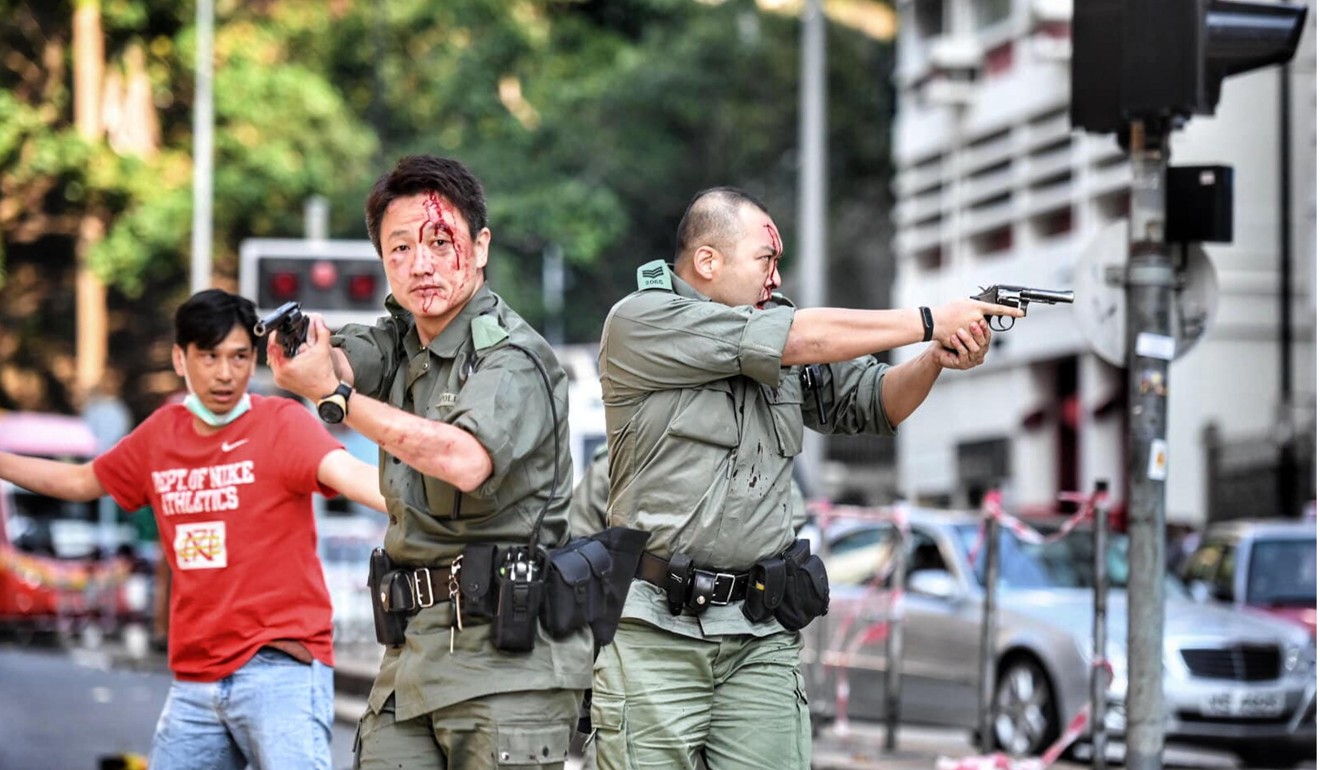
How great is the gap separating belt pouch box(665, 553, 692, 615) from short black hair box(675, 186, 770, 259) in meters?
0.77

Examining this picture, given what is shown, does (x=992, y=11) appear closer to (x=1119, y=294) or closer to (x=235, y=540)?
(x=1119, y=294)

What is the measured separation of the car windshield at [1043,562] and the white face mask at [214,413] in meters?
7.96

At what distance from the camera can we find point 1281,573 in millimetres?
14773

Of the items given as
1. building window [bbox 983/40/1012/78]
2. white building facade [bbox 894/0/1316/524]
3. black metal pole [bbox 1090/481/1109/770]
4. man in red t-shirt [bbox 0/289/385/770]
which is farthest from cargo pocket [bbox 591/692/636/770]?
building window [bbox 983/40/1012/78]

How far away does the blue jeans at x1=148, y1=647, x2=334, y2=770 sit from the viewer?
19.0 feet

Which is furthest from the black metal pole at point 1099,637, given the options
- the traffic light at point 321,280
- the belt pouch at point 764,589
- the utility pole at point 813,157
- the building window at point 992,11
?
the building window at point 992,11

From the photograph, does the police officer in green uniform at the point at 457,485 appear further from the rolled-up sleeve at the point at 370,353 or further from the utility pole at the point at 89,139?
the utility pole at the point at 89,139

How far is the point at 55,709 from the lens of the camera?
1557 cm

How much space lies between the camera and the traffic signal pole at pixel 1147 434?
878 cm

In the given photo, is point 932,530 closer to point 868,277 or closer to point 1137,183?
point 1137,183

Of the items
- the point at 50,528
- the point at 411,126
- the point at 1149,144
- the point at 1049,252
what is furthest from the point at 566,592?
the point at 411,126

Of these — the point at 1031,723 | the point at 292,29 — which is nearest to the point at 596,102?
the point at 292,29

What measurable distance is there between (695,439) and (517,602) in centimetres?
89

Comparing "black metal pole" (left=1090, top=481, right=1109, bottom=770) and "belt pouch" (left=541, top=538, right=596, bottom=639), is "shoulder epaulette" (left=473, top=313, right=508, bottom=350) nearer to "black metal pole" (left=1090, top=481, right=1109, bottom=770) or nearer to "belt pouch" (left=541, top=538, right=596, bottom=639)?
"belt pouch" (left=541, top=538, right=596, bottom=639)
